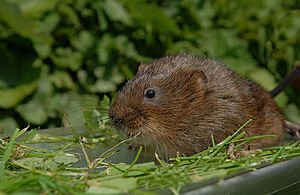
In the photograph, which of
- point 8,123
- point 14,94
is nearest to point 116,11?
point 14,94

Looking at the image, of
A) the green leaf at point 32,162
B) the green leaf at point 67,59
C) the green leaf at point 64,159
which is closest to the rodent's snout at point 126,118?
the green leaf at point 64,159

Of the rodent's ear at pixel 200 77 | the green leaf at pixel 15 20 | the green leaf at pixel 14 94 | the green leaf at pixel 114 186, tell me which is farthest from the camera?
the green leaf at pixel 14 94

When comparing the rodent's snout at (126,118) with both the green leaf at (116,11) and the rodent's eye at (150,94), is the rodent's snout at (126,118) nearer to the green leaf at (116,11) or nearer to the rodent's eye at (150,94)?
the rodent's eye at (150,94)

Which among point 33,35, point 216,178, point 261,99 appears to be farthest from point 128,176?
point 33,35

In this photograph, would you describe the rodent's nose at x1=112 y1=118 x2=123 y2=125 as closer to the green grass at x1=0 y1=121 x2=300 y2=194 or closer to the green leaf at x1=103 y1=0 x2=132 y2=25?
the green grass at x1=0 y1=121 x2=300 y2=194

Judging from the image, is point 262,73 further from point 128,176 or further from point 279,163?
point 128,176

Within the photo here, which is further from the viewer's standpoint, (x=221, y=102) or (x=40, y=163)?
(x=221, y=102)

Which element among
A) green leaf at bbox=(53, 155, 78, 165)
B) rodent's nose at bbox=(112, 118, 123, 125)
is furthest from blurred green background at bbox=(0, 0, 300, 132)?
green leaf at bbox=(53, 155, 78, 165)
